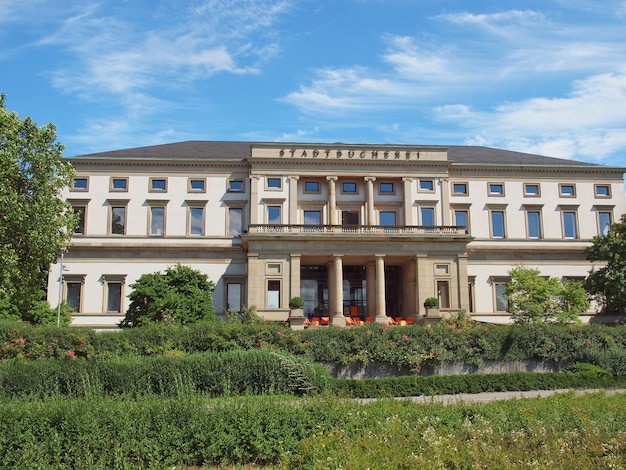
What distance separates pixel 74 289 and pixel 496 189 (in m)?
36.6

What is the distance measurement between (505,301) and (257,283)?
20.8 meters

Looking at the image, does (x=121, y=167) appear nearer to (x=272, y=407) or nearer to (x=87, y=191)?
(x=87, y=191)

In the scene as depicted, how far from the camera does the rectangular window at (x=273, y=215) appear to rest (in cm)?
4878

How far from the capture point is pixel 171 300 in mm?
35156

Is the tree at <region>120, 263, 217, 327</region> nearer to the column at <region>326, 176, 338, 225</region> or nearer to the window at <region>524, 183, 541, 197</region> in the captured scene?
the column at <region>326, 176, 338, 225</region>

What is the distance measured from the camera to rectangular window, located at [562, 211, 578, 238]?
51.0 meters

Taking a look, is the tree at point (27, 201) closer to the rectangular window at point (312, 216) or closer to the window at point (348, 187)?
the rectangular window at point (312, 216)

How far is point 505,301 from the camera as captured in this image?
48.9 m

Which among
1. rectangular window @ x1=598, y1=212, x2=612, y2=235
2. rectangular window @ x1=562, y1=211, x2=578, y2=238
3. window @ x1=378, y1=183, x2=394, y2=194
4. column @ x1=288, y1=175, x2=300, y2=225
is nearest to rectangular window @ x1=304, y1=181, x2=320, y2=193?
column @ x1=288, y1=175, x2=300, y2=225

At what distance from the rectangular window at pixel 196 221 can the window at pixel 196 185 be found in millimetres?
1565

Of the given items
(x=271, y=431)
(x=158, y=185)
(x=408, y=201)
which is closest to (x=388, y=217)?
Result: (x=408, y=201)

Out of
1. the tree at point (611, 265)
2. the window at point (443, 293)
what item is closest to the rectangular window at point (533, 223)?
the tree at point (611, 265)

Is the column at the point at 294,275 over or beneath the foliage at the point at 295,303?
over

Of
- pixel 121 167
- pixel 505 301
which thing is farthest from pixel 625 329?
pixel 121 167
